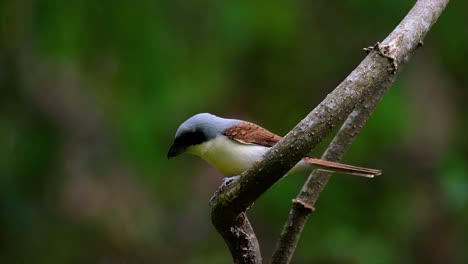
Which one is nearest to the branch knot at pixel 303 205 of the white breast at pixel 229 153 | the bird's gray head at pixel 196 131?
the white breast at pixel 229 153

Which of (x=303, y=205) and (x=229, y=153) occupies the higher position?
(x=229, y=153)

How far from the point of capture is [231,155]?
12.9 feet

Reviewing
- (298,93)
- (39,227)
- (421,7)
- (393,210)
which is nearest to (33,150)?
(39,227)

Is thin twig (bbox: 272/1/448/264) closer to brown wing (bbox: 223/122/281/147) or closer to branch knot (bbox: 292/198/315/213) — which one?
branch knot (bbox: 292/198/315/213)

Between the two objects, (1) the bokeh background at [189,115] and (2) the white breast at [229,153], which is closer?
(2) the white breast at [229,153]

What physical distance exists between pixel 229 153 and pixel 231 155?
0.02 metres

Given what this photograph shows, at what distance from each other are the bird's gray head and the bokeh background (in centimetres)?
166

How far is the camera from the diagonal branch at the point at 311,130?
284 centimetres

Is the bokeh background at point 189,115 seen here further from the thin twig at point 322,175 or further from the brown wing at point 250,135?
the thin twig at point 322,175

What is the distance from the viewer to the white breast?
3.88 meters

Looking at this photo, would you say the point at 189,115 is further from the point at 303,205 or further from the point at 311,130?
the point at 311,130

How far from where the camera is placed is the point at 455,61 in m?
6.97

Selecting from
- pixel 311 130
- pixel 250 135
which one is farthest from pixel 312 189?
pixel 311 130

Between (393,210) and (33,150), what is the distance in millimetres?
2907
